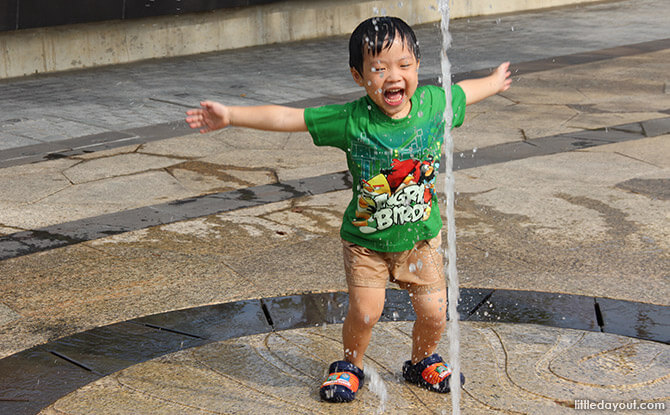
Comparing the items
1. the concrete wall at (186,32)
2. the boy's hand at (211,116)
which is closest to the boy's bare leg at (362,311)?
the boy's hand at (211,116)

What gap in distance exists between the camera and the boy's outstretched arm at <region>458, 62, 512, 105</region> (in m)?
2.82

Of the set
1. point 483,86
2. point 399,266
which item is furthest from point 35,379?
point 483,86

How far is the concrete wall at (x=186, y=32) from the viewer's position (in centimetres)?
944

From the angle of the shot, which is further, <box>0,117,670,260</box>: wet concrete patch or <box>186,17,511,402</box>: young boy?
<box>0,117,670,260</box>: wet concrete patch

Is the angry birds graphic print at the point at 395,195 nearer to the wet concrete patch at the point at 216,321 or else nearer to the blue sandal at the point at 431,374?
the blue sandal at the point at 431,374

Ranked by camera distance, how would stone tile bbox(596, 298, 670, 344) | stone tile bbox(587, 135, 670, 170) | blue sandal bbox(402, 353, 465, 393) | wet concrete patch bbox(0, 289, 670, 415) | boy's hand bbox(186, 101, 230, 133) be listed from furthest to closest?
stone tile bbox(587, 135, 670, 170) < stone tile bbox(596, 298, 670, 344) < wet concrete patch bbox(0, 289, 670, 415) < blue sandal bbox(402, 353, 465, 393) < boy's hand bbox(186, 101, 230, 133)

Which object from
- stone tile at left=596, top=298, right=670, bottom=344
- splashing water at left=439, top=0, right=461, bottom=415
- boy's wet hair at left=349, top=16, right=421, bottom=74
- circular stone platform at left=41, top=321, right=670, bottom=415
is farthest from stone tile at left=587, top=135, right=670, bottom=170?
boy's wet hair at left=349, top=16, right=421, bottom=74

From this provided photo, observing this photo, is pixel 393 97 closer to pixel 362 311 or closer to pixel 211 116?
pixel 211 116

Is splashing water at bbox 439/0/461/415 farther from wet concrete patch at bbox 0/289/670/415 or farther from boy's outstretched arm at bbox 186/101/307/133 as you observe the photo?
boy's outstretched arm at bbox 186/101/307/133

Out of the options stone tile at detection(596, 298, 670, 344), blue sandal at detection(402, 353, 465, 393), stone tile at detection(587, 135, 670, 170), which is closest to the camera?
blue sandal at detection(402, 353, 465, 393)

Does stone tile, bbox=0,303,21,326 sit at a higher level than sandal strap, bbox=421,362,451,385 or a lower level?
higher

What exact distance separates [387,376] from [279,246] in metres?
1.40

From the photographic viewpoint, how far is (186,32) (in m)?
10.6

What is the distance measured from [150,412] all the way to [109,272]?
132cm
